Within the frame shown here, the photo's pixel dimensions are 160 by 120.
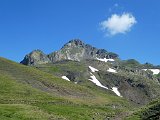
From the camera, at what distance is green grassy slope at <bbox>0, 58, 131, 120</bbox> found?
89938 mm

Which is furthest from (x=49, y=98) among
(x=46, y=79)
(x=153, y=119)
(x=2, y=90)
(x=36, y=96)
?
(x=153, y=119)

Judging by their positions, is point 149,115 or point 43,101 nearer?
point 149,115

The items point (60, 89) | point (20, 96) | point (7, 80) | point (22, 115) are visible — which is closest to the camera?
point (22, 115)

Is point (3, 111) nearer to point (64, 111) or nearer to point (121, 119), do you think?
point (64, 111)

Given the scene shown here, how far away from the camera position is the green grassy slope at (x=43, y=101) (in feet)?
295

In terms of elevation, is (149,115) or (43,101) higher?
(43,101)

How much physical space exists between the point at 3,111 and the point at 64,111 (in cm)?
2597

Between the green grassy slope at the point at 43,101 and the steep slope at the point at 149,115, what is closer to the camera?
the green grassy slope at the point at 43,101

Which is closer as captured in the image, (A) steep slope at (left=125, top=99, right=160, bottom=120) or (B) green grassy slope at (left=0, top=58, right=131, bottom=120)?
(B) green grassy slope at (left=0, top=58, right=131, bottom=120)

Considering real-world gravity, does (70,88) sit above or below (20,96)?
above

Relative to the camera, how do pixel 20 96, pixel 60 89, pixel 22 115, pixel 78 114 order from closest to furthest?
pixel 22 115 < pixel 78 114 < pixel 20 96 < pixel 60 89

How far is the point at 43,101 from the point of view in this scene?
135 meters

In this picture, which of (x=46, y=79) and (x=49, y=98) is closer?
(x=49, y=98)

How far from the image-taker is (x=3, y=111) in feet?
281
